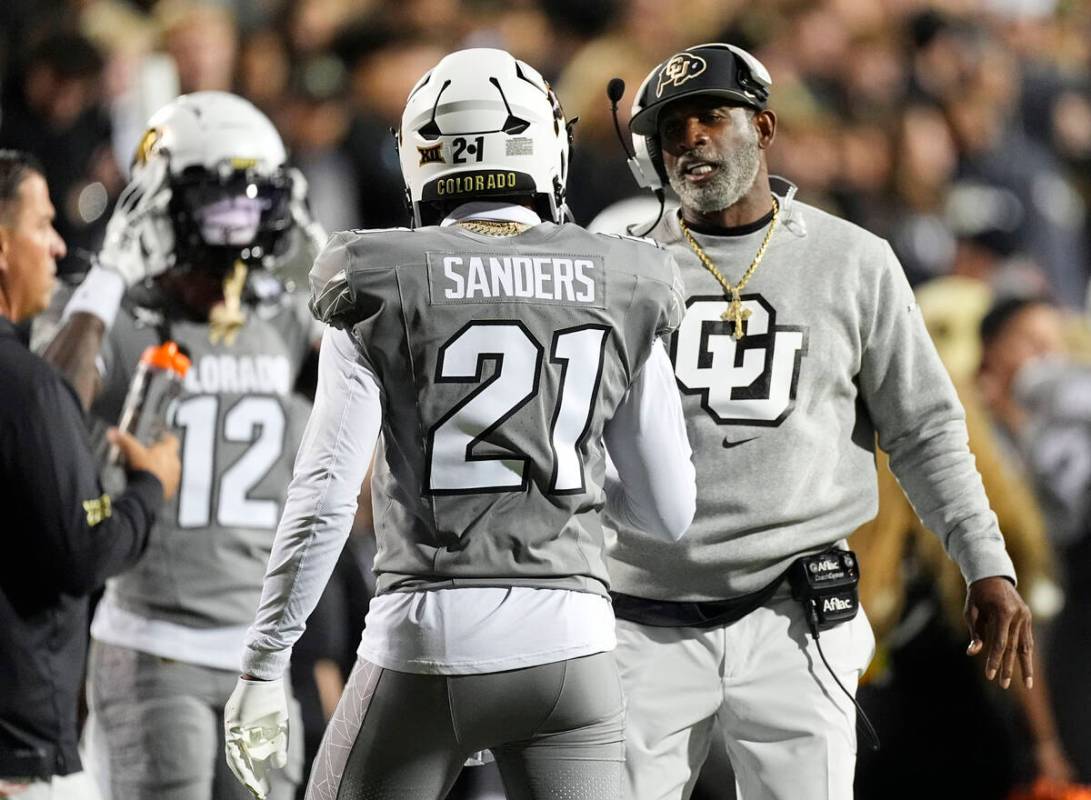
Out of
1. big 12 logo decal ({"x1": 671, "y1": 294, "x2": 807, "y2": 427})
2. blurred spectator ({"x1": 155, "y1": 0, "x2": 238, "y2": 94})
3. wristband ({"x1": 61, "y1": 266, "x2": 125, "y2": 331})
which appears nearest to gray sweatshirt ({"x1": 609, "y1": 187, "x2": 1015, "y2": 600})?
big 12 logo decal ({"x1": 671, "y1": 294, "x2": 807, "y2": 427})

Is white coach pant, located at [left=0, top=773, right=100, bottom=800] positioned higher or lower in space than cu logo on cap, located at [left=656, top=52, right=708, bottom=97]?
lower

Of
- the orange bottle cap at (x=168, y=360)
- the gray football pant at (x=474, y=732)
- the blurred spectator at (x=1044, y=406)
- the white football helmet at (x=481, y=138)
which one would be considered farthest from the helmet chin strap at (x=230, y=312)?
the blurred spectator at (x=1044, y=406)

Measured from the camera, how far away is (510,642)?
71.8 inches

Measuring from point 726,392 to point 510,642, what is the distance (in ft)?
2.53

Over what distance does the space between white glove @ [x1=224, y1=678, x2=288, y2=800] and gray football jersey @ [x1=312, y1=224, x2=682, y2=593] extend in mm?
210

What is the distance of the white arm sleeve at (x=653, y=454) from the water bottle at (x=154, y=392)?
1392 mm

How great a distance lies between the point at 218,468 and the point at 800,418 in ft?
4.39

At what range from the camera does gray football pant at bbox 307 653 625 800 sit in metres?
1.83

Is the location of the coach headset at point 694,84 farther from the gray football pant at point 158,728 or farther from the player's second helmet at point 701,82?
the gray football pant at point 158,728

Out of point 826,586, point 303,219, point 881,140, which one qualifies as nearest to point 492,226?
point 826,586

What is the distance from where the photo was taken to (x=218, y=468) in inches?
127

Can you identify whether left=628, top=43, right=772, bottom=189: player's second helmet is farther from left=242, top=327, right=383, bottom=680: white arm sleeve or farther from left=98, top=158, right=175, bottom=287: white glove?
left=98, top=158, right=175, bottom=287: white glove

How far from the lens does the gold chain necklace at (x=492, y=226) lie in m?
1.94

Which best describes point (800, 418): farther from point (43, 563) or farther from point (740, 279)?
point (43, 563)
